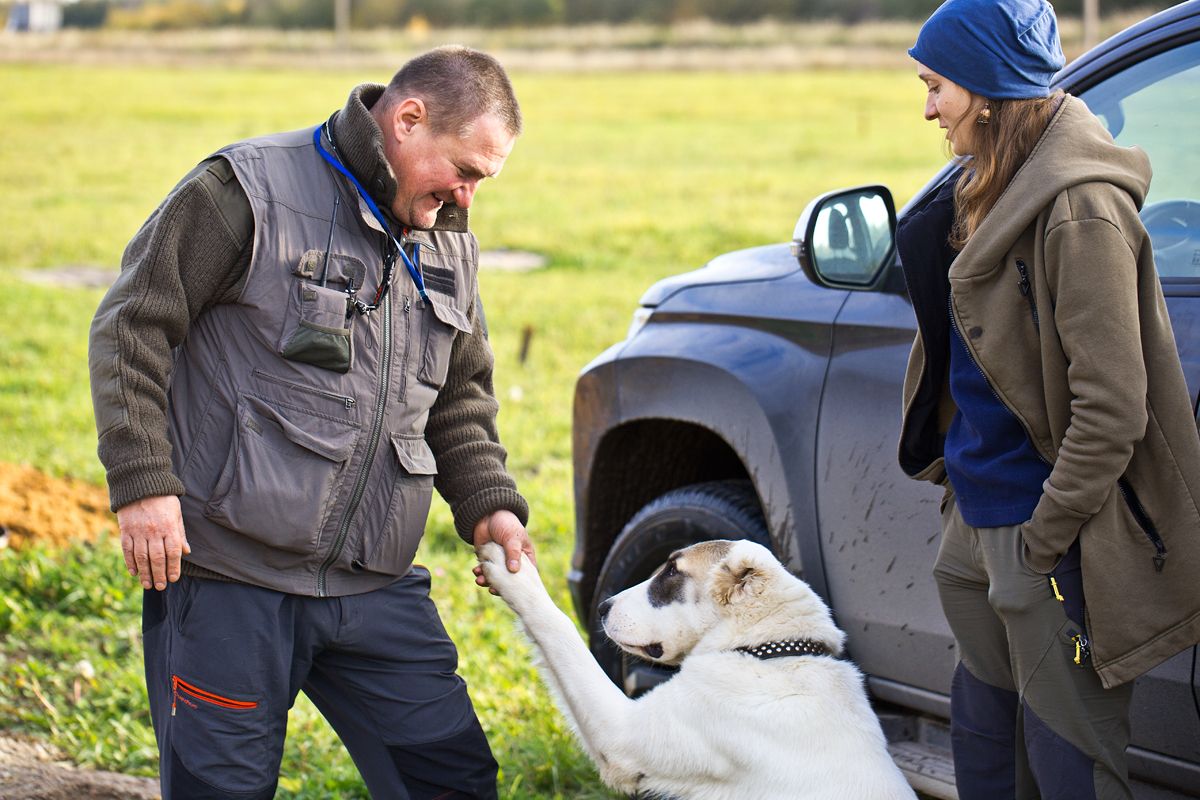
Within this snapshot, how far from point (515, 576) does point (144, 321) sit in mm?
1205

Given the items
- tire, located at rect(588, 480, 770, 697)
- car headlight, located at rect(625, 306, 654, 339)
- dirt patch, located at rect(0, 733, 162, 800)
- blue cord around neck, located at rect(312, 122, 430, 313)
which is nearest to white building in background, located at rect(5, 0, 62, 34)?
dirt patch, located at rect(0, 733, 162, 800)

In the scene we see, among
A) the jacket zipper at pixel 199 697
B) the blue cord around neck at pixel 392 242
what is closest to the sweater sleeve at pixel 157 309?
the blue cord around neck at pixel 392 242

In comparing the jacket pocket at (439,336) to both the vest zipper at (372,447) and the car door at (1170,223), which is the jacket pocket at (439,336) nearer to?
the vest zipper at (372,447)

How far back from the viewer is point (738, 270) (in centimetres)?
348

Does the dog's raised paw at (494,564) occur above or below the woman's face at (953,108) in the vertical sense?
below

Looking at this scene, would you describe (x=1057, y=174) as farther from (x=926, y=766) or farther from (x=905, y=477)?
(x=926, y=766)

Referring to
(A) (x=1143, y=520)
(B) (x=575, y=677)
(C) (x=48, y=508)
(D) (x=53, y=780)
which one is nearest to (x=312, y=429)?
(B) (x=575, y=677)

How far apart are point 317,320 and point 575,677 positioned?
117cm

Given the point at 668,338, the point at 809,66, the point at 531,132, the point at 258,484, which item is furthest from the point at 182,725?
the point at 809,66

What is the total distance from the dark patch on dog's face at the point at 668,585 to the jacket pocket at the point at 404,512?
73 centimetres

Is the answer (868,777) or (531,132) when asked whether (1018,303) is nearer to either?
(868,777)

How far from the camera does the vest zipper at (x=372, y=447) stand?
2467 mm

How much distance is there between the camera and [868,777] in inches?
95.7

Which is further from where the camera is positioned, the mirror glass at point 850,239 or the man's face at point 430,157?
the mirror glass at point 850,239
